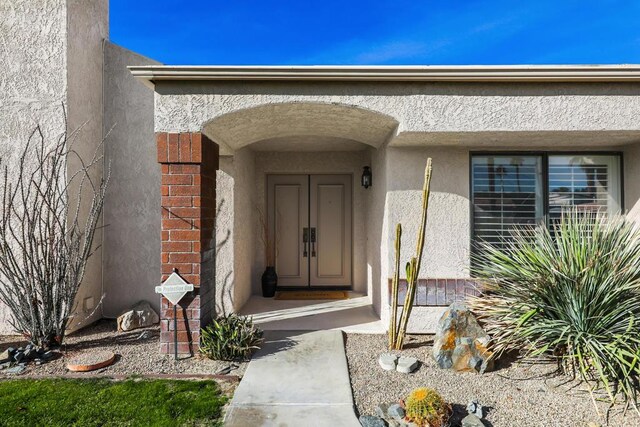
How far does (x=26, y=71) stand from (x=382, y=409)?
24.6 feet

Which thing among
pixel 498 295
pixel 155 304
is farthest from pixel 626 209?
pixel 155 304

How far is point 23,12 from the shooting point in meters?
6.00

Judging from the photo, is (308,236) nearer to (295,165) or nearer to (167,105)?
(295,165)

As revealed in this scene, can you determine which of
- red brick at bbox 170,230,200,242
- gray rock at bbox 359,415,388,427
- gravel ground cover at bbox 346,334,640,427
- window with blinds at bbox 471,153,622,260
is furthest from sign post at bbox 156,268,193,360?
window with blinds at bbox 471,153,622,260

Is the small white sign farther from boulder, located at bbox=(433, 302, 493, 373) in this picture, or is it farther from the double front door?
the double front door

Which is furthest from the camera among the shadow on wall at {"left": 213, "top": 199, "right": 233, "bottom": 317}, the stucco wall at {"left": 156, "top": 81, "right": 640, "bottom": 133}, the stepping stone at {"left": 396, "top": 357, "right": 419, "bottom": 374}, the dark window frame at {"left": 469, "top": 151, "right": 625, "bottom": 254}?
the shadow on wall at {"left": 213, "top": 199, "right": 233, "bottom": 317}

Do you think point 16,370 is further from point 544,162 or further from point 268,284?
point 544,162

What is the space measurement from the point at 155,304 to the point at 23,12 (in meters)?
5.51

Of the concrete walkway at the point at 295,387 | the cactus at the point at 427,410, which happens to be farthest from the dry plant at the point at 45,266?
the cactus at the point at 427,410

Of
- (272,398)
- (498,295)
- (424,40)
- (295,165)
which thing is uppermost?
(424,40)

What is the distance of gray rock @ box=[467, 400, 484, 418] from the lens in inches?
142

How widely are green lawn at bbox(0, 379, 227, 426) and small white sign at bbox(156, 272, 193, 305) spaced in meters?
1.01

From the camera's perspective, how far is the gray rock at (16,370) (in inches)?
178

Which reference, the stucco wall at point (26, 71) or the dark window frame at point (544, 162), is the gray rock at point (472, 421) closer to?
the dark window frame at point (544, 162)
